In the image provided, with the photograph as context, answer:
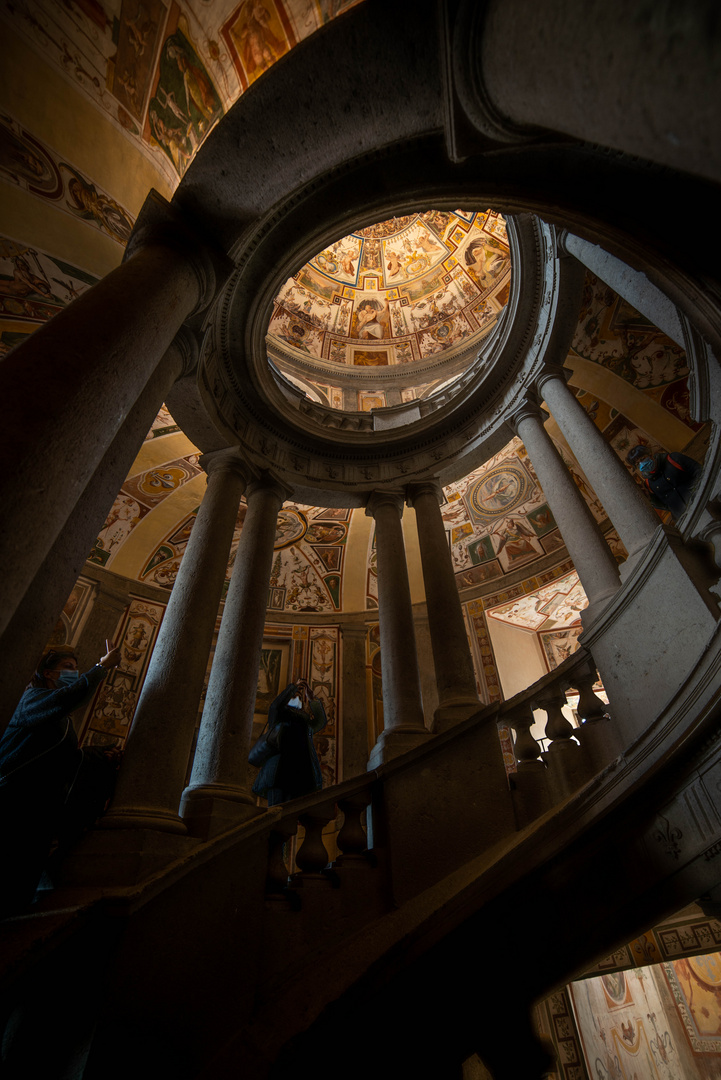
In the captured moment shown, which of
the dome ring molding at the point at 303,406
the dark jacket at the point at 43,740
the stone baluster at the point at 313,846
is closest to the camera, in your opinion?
the dark jacket at the point at 43,740

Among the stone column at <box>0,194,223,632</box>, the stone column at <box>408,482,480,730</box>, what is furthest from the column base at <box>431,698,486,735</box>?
the stone column at <box>0,194,223,632</box>

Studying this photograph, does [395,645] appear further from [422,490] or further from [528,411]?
[528,411]

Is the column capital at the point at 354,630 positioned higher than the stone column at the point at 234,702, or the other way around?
the column capital at the point at 354,630

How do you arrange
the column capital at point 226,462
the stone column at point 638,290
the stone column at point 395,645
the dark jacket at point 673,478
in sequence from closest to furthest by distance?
the stone column at point 638,290
the dark jacket at point 673,478
the stone column at point 395,645
the column capital at point 226,462

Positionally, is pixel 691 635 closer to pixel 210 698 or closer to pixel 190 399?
pixel 210 698

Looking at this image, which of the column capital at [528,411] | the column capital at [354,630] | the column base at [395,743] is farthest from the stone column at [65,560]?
the column capital at [354,630]

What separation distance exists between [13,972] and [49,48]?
565 centimetres

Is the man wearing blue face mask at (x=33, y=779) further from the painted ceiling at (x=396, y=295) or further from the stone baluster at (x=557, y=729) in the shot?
the painted ceiling at (x=396, y=295)

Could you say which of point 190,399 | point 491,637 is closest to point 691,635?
point 190,399

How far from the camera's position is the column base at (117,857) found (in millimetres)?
2639

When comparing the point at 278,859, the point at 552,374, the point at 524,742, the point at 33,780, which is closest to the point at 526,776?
the point at 524,742

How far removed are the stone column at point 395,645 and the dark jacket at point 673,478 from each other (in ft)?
9.62

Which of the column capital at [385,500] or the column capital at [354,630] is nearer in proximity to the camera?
the column capital at [385,500]

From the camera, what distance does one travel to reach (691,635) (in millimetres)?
2926
